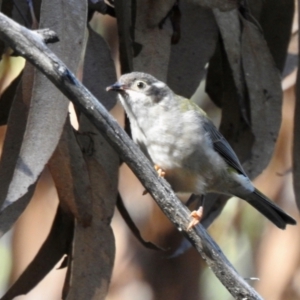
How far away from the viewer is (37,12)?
2615 mm

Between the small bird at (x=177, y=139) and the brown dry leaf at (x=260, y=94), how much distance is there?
6.0 inches

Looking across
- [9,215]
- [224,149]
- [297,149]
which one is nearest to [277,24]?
[297,149]

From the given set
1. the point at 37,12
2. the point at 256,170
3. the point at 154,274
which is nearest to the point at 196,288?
the point at 154,274

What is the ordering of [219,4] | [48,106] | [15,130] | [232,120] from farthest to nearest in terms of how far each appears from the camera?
[232,120] → [219,4] → [15,130] → [48,106]

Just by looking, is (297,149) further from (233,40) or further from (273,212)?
(233,40)

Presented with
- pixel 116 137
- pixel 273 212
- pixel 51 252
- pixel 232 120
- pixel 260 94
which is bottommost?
pixel 51 252

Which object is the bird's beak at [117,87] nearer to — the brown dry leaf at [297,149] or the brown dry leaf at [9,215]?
the brown dry leaf at [9,215]

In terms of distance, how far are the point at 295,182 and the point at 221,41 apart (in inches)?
27.6

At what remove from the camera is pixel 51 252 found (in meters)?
2.71

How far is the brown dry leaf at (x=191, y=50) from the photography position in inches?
117

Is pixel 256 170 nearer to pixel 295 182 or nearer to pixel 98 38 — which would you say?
pixel 295 182

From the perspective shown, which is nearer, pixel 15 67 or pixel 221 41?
pixel 221 41

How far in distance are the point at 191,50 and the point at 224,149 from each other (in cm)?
45

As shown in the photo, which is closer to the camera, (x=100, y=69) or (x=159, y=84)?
(x=159, y=84)
